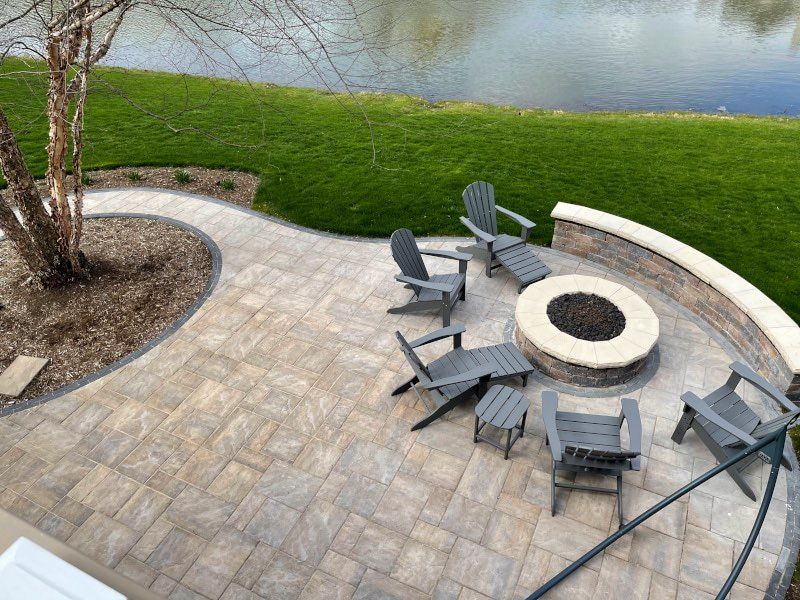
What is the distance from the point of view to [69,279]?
6.96 m

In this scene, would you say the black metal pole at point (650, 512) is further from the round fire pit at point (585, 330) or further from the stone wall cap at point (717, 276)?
the stone wall cap at point (717, 276)

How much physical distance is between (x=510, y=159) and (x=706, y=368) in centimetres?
568

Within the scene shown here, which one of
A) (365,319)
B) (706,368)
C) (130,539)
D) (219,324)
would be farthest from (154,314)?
(706,368)

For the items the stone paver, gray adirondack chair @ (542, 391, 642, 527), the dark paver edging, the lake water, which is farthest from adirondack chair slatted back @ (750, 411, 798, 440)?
the lake water

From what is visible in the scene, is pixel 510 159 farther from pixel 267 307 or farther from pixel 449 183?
pixel 267 307

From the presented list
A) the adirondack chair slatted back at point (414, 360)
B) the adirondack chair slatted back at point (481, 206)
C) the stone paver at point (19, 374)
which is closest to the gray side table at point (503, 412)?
the adirondack chair slatted back at point (414, 360)

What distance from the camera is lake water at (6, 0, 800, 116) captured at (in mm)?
16328

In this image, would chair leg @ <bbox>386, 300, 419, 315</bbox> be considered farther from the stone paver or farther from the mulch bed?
the stone paver

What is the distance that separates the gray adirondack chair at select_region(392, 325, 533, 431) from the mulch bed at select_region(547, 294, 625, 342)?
2.21 ft

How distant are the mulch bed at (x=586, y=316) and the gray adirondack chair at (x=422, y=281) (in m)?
1.09

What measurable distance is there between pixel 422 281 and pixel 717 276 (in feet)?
10.5

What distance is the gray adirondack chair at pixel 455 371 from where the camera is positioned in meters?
5.08

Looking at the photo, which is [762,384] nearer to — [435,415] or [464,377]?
[464,377]

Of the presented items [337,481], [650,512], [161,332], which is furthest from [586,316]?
[161,332]
